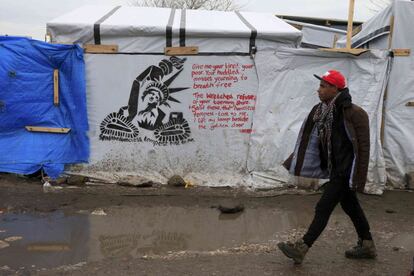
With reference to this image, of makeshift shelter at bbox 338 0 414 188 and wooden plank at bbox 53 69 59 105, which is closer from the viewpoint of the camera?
wooden plank at bbox 53 69 59 105

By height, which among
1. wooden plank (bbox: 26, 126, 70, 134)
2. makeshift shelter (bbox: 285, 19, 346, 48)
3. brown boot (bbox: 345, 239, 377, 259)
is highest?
makeshift shelter (bbox: 285, 19, 346, 48)

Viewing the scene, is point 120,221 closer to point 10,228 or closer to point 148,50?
point 10,228

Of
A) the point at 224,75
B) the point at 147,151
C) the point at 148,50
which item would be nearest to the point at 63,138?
the point at 147,151

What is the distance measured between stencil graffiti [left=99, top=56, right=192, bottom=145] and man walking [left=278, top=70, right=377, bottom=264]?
306cm

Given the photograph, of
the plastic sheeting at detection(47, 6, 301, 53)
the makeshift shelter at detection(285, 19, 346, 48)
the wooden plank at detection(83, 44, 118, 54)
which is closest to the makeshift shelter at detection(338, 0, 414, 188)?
the plastic sheeting at detection(47, 6, 301, 53)

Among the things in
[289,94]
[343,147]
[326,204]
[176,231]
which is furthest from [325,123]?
[289,94]

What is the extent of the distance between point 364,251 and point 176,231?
6.67 feet

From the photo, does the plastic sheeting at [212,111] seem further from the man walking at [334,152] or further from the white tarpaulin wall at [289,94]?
the man walking at [334,152]

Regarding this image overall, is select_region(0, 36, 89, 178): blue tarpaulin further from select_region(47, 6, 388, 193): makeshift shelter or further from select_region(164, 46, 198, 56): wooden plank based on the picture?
select_region(164, 46, 198, 56): wooden plank

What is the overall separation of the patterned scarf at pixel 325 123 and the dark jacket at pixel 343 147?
0.12 feet

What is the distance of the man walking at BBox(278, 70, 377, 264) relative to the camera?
4227 millimetres

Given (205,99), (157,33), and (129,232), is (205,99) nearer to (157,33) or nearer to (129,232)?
(157,33)

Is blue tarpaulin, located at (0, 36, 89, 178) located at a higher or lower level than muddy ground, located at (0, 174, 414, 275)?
higher

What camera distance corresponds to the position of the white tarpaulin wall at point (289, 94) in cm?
714
